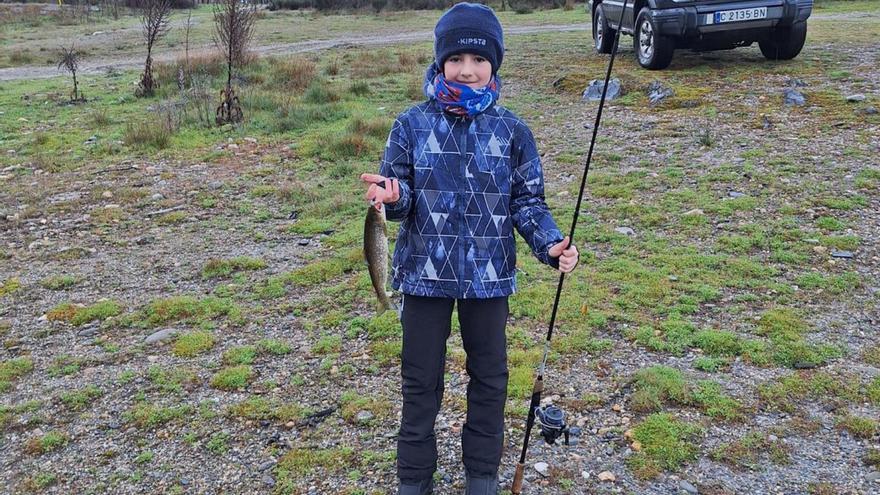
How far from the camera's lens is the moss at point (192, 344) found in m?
4.86

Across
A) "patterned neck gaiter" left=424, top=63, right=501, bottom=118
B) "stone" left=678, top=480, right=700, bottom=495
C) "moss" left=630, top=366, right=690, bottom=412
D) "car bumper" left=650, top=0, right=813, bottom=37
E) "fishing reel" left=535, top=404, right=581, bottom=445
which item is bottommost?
"stone" left=678, top=480, right=700, bottom=495

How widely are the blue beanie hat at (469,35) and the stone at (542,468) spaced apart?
6.29 ft

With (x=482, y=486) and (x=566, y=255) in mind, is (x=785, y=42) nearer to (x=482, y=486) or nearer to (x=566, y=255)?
(x=566, y=255)

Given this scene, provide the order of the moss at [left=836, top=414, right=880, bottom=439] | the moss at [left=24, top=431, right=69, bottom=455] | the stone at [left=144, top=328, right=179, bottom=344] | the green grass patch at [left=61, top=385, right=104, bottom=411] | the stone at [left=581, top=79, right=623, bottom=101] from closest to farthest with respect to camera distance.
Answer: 1. the moss at [left=836, top=414, right=880, bottom=439]
2. the moss at [left=24, top=431, right=69, bottom=455]
3. the green grass patch at [left=61, top=385, right=104, bottom=411]
4. the stone at [left=144, top=328, right=179, bottom=344]
5. the stone at [left=581, top=79, right=623, bottom=101]

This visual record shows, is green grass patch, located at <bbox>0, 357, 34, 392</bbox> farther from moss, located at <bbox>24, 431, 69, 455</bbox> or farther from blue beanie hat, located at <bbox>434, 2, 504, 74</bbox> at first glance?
blue beanie hat, located at <bbox>434, 2, 504, 74</bbox>

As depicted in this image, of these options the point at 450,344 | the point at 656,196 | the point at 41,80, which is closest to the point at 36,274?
the point at 450,344

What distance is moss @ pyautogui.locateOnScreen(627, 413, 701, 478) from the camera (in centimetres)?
354

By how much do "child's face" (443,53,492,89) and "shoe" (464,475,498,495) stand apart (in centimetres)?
171

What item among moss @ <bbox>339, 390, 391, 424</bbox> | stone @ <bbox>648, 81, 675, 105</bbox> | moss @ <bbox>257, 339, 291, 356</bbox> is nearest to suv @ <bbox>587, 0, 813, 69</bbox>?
stone @ <bbox>648, 81, 675, 105</bbox>

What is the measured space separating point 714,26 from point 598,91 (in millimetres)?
1974

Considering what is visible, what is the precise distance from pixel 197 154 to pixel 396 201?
7841mm

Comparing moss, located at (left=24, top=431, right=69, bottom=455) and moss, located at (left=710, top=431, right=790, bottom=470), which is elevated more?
moss, located at (left=710, top=431, right=790, bottom=470)

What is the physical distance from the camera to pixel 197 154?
9977mm

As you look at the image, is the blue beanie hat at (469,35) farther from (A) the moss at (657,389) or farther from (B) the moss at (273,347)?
(B) the moss at (273,347)
